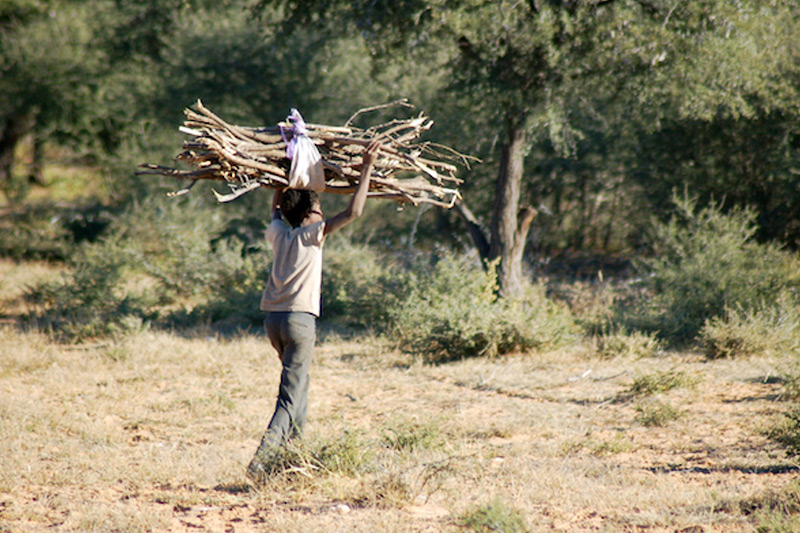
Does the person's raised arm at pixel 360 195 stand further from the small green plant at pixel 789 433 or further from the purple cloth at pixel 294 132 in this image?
the small green plant at pixel 789 433

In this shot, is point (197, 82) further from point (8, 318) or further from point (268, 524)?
point (268, 524)

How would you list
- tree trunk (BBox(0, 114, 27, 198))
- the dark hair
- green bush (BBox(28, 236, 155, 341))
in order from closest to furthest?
the dark hair, green bush (BBox(28, 236, 155, 341)), tree trunk (BBox(0, 114, 27, 198))

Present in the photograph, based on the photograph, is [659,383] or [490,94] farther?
[490,94]

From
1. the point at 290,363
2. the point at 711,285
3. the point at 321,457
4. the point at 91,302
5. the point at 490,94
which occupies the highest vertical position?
the point at 490,94

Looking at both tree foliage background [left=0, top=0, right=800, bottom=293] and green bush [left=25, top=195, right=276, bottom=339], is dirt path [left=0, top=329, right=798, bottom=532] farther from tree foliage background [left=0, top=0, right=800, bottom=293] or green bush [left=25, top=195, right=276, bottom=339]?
tree foliage background [left=0, top=0, right=800, bottom=293]

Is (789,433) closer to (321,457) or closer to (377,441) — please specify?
(377,441)

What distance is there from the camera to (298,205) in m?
4.29

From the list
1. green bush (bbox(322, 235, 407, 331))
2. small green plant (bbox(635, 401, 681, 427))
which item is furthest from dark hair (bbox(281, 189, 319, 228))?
green bush (bbox(322, 235, 407, 331))

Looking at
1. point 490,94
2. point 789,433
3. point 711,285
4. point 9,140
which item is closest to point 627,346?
point 711,285

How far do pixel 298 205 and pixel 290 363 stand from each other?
923 mm

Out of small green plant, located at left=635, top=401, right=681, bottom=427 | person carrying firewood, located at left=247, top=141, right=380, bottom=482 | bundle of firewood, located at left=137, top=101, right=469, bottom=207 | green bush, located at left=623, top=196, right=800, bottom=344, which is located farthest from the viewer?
green bush, located at left=623, top=196, right=800, bottom=344

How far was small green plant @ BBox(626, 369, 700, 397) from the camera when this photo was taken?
6.38 metres

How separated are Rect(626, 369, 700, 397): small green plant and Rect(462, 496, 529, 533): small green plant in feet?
10.6

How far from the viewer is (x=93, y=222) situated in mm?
14711
